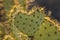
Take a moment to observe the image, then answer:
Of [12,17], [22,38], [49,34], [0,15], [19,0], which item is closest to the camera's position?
[22,38]

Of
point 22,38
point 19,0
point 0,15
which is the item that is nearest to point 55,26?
point 22,38

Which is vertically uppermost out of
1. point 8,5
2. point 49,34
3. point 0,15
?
point 49,34

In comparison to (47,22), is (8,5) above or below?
below

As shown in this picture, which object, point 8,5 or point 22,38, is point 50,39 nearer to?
point 22,38

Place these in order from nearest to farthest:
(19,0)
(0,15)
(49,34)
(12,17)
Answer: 1. (49,34)
2. (12,17)
3. (19,0)
4. (0,15)

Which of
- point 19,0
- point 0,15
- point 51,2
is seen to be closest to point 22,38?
point 19,0

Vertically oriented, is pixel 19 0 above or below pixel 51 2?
above

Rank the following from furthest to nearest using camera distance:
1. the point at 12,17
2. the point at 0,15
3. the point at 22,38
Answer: the point at 0,15
the point at 12,17
the point at 22,38

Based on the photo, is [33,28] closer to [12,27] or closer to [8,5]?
[12,27]

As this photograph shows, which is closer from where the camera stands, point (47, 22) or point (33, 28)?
point (47, 22)

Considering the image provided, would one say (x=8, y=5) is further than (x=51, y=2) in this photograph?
No
